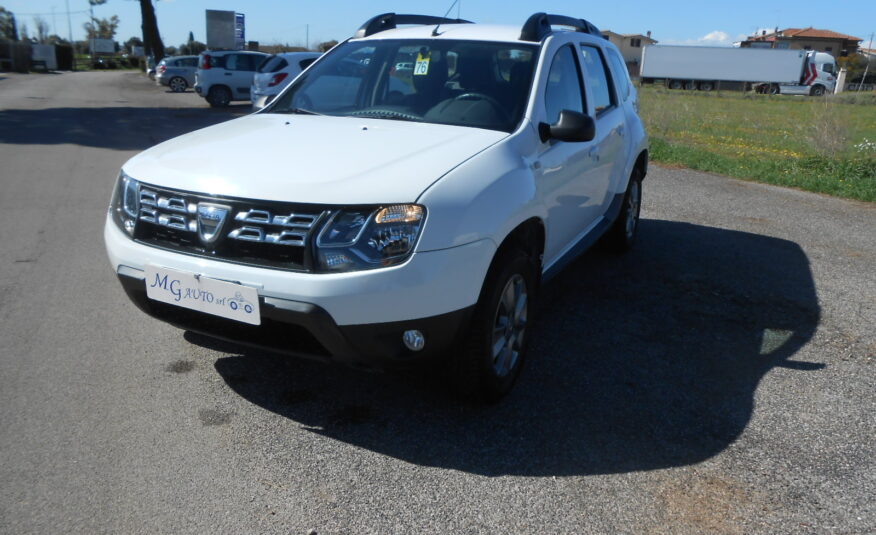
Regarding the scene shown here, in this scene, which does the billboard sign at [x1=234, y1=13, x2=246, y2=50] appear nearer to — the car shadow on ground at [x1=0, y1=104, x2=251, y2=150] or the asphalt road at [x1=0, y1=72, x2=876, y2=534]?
the car shadow on ground at [x1=0, y1=104, x2=251, y2=150]

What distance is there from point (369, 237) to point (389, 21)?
3017 millimetres

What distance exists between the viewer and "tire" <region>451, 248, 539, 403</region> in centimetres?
316

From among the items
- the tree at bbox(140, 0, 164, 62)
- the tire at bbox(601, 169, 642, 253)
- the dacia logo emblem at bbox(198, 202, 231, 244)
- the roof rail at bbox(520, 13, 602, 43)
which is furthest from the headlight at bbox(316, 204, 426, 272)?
the tree at bbox(140, 0, 164, 62)

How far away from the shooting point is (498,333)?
11.1 feet

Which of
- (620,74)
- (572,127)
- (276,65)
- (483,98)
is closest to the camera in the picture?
(572,127)

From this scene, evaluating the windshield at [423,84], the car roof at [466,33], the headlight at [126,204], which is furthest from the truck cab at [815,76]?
the headlight at [126,204]

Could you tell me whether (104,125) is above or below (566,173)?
below

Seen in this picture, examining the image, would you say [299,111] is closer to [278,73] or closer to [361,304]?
[361,304]

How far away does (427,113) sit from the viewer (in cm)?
403

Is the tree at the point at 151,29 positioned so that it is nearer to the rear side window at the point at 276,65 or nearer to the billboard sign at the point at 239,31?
the billboard sign at the point at 239,31

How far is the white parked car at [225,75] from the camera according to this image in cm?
2192

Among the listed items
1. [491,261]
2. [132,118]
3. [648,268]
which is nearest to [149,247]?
[491,261]

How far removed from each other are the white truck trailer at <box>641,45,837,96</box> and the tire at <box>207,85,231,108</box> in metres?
43.7

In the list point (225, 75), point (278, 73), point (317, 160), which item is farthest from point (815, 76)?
point (317, 160)
